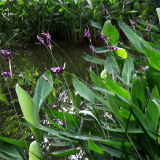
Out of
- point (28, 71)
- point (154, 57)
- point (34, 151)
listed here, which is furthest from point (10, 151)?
point (28, 71)

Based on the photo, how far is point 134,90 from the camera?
596mm

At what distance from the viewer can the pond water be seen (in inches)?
35.5

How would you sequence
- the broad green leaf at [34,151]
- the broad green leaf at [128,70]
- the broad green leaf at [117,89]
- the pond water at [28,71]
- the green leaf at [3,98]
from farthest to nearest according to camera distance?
the green leaf at [3,98] → the pond water at [28,71] → the broad green leaf at [128,70] → the broad green leaf at [117,89] → the broad green leaf at [34,151]

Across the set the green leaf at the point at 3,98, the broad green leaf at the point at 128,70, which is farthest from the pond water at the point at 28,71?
the broad green leaf at the point at 128,70

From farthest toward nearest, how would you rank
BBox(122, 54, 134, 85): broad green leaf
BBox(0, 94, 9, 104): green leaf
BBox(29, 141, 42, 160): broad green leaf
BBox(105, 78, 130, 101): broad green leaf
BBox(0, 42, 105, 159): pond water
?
BBox(0, 94, 9, 104): green leaf → BBox(0, 42, 105, 159): pond water → BBox(122, 54, 134, 85): broad green leaf → BBox(105, 78, 130, 101): broad green leaf → BBox(29, 141, 42, 160): broad green leaf

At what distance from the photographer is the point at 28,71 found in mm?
1709

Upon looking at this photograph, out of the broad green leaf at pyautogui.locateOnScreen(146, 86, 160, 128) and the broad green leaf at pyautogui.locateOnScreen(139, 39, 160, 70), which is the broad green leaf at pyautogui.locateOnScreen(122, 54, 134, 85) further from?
the broad green leaf at pyautogui.locateOnScreen(146, 86, 160, 128)

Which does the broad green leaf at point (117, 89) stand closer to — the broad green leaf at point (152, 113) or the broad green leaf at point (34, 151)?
the broad green leaf at point (152, 113)

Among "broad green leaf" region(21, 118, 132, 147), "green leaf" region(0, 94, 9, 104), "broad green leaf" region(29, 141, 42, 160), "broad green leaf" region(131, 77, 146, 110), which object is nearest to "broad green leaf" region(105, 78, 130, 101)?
"broad green leaf" region(131, 77, 146, 110)

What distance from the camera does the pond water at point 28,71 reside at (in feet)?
2.96

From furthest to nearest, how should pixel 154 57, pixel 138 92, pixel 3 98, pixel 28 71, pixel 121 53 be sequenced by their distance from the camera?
pixel 28 71 < pixel 3 98 < pixel 121 53 < pixel 154 57 < pixel 138 92

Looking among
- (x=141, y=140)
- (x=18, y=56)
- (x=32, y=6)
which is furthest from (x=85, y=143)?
(x=32, y=6)

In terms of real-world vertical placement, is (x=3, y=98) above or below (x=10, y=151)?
below

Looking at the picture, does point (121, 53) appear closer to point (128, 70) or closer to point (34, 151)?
point (128, 70)
